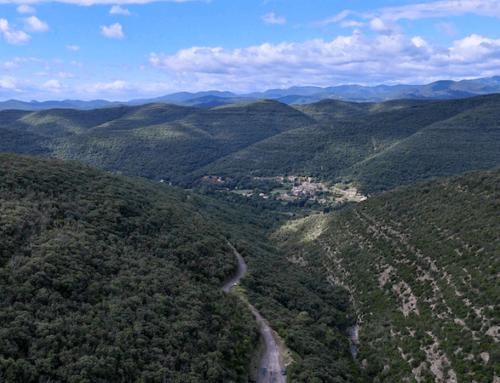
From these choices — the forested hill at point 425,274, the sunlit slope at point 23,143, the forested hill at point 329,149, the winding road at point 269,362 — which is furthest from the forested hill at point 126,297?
the sunlit slope at point 23,143

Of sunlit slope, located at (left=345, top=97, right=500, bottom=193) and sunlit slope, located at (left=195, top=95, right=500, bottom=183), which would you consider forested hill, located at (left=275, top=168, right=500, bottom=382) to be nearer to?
sunlit slope, located at (left=345, top=97, right=500, bottom=193)

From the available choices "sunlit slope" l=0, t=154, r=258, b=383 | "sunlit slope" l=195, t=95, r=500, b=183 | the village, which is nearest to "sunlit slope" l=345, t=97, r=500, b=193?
"sunlit slope" l=195, t=95, r=500, b=183

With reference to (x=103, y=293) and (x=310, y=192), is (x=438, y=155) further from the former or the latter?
(x=103, y=293)

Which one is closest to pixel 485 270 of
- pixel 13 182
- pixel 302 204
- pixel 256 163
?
pixel 13 182

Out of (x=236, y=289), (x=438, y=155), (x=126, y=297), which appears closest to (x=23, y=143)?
(x=236, y=289)

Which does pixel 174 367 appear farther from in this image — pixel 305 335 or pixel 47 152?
pixel 47 152

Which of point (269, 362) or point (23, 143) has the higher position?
point (23, 143)
